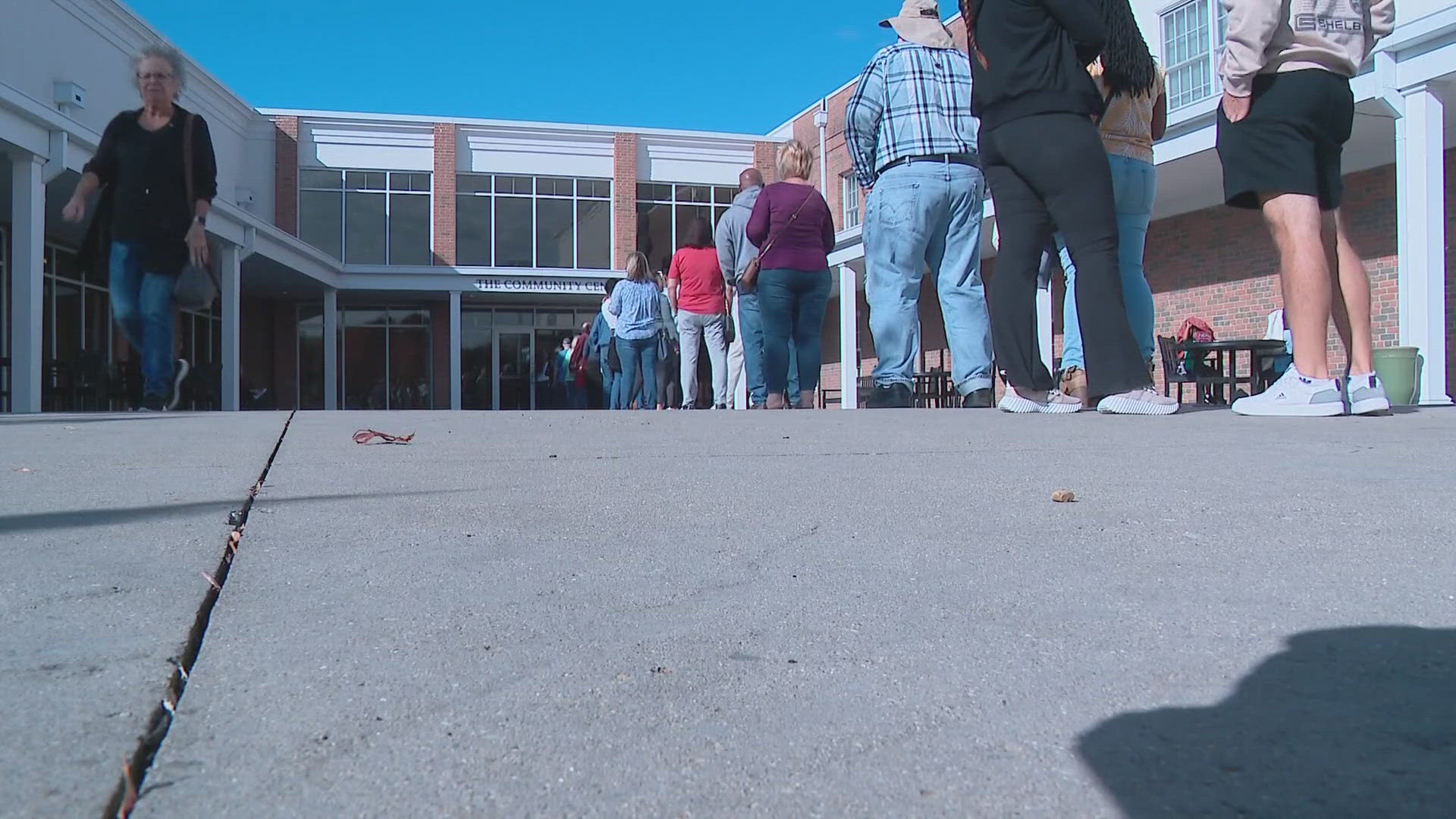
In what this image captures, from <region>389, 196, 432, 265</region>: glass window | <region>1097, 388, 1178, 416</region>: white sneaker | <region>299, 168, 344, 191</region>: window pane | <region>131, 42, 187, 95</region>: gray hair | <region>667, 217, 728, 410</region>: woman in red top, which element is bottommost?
<region>1097, 388, 1178, 416</region>: white sneaker

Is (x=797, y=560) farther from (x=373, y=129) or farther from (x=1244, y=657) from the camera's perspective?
(x=373, y=129)

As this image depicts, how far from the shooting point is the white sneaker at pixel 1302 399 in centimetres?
427

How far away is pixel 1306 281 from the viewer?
14.1ft

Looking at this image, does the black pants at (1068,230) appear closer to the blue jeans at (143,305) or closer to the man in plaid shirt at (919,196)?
the man in plaid shirt at (919,196)

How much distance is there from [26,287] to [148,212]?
14.7 ft

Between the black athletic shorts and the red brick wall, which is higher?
the red brick wall

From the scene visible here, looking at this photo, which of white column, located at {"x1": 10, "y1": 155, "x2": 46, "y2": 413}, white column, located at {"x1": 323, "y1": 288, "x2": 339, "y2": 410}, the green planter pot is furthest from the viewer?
white column, located at {"x1": 323, "y1": 288, "x2": 339, "y2": 410}

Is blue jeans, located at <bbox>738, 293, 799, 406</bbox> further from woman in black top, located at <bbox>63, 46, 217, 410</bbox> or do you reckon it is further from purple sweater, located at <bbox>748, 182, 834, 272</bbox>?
woman in black top, located at <bbox>63, 46, 217, 410</bbox>

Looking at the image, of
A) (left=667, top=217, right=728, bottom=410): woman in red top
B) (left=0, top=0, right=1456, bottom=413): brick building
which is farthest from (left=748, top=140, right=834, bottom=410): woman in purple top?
(left=0, top=0, right=1456, bottom=413): brick building

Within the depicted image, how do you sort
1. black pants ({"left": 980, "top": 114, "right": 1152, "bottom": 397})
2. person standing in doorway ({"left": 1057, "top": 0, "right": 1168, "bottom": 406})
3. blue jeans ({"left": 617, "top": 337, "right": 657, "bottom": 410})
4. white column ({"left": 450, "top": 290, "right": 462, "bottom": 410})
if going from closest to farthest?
black pants ({"left": 980, "top": 114, "right": 1152, "bottom": 397})
person standing in doorway ({"left": 1057, "top": 0, "right": 1168, "bottom": 406})
blue jeans ({"left": 617, "top": 337, "right": 657, "bottom": 410})
white column ({"left": 450, "top": 290, "right": 462, "bottom": 410})

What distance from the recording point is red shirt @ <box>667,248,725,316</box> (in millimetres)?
9383

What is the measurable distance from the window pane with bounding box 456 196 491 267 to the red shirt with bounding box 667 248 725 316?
16724mm

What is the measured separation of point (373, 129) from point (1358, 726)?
87.2 ft

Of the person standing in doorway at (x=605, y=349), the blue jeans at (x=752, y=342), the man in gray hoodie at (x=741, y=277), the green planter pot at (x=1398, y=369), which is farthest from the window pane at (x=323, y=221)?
the green planter pot at (x=1398, y=369)
